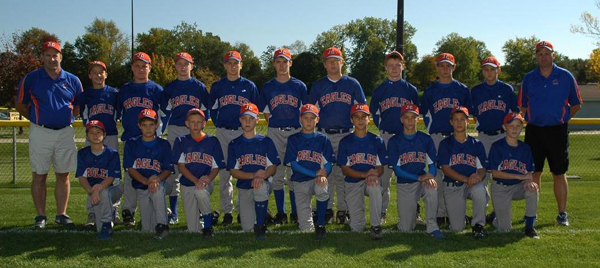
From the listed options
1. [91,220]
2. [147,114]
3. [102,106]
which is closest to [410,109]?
[147,114]

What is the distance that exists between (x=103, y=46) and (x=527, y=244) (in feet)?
200

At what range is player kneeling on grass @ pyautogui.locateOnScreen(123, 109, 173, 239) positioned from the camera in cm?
514

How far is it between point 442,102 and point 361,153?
45.5 inches

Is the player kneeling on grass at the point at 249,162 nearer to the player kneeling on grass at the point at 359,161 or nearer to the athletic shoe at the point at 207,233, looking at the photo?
the athletic shoe at the point at 207,233

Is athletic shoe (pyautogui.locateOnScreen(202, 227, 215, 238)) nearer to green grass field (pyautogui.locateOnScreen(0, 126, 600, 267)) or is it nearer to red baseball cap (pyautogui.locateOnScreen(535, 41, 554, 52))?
green grass field (pyautogui.locateOnScreen(0, 126, 600, 267))

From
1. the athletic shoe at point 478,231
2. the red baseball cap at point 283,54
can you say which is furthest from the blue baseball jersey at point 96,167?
the athletic shoe at point 478,231

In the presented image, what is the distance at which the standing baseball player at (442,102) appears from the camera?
5.51 meters

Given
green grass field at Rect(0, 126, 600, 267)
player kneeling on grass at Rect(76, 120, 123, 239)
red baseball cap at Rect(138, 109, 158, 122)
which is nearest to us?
green grass field at Rect(0, 126, 600, 267)

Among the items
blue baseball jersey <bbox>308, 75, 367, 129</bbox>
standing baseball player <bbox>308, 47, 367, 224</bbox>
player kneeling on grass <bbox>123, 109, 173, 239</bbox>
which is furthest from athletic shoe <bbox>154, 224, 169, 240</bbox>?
blue baseball jersey <bbox>308, 75, 367, 129</bbox>

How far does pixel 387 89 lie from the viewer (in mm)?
5676

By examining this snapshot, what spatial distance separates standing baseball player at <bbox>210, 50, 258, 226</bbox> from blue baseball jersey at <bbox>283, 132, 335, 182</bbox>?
825mm

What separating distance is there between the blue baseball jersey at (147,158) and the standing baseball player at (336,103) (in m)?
1.65

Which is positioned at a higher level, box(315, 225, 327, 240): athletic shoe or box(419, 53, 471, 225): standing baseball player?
box(419, 53, 471, 225): standing baseball player

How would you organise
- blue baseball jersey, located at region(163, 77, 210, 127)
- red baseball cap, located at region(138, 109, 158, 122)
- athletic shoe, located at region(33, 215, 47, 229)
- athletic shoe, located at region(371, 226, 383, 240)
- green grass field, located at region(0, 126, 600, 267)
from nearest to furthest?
green grass field, located at region(0, 126, 600, 267) < athletic shoe, located at region(371, 226, 383, 240) < red baseball cap, located at region(138, 109, 158, 122) < athletic shoe, located at region(33, 215, 47, 229) < blue baseball jersey, located at region(163, 77, 210, 127)
